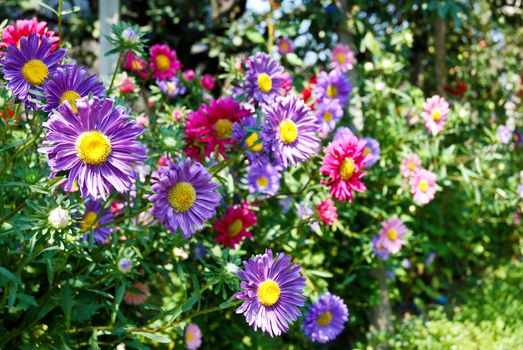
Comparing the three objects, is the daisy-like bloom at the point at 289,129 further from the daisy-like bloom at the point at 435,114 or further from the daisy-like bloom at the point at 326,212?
the daisy-like bloom at the point at 435,114

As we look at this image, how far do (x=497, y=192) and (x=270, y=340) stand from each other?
117cm

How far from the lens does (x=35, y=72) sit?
1.18 meters

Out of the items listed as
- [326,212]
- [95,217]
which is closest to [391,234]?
[326,212]

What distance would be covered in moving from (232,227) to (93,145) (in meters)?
0.70

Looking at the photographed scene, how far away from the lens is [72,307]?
1.43 m

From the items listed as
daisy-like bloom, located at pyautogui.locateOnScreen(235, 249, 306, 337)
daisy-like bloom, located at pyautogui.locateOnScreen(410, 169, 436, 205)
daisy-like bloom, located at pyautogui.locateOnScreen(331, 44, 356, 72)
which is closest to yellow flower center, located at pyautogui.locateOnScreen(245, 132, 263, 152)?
daisy-like bloom, located at pyautogui.locateOnScreen(235, 249, 306, 337)

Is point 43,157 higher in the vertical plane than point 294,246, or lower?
lower

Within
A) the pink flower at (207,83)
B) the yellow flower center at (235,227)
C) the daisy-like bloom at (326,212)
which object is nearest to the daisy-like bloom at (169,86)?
the pink flower at (207,83)

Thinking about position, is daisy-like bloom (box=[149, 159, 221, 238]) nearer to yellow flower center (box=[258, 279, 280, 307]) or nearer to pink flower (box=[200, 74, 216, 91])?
yellow flower center (box=[258, 279, 280, 307])

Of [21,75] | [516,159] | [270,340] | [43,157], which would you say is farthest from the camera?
[516,159]

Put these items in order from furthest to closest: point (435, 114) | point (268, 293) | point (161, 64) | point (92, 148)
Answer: point (435, 114) < point (161, 64) < point (268, 293) < point (92, 148)

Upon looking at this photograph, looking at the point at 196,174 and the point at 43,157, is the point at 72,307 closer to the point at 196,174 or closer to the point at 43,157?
the point at 43,157

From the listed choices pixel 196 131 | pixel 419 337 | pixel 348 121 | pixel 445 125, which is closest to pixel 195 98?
pixel 348 121

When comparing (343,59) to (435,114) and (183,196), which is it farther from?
(183,196)
